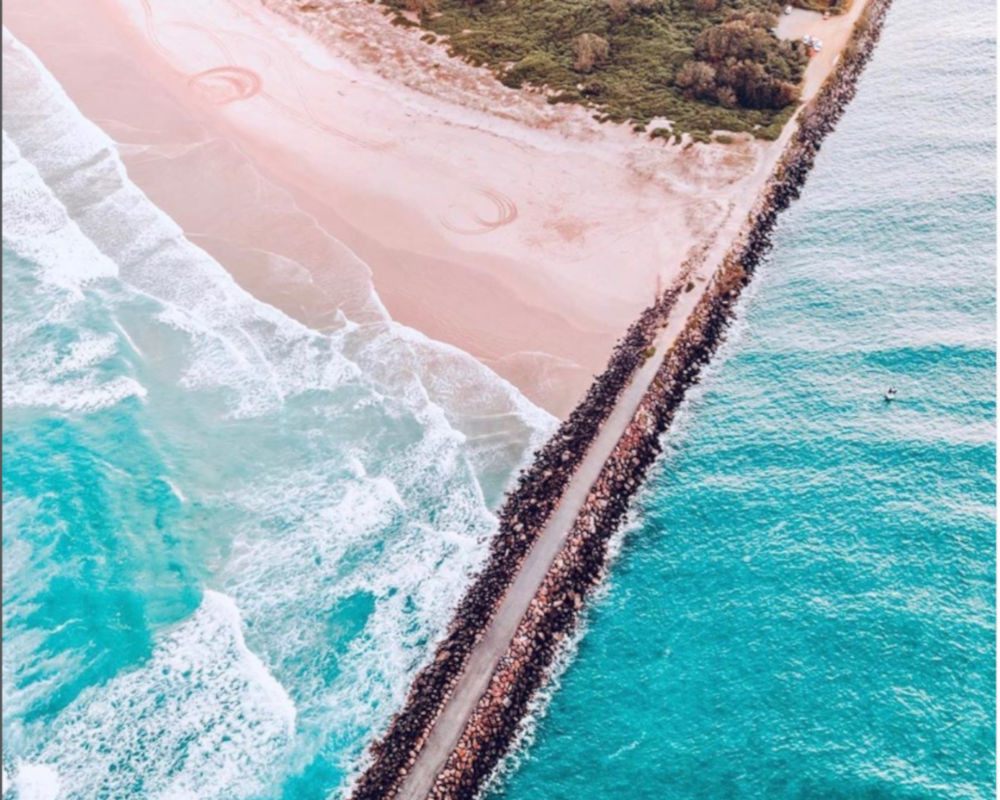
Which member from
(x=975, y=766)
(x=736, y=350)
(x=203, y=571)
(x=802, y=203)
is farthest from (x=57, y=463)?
(x=802, y=203)

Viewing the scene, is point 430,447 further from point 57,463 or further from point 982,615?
point 982,615

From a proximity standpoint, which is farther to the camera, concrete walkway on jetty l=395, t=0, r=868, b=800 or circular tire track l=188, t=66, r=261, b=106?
circular tire track l=188, t=66, r=261, b=106


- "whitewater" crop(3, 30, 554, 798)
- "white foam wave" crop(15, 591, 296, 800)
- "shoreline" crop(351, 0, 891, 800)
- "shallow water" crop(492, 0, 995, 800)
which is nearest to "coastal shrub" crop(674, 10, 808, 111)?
"shallow water" crop(492, 0, 995, 800)

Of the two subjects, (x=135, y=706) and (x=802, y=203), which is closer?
(x=135, y=706)

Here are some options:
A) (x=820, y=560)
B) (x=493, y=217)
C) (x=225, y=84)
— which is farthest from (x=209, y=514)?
(x=225, y=84)

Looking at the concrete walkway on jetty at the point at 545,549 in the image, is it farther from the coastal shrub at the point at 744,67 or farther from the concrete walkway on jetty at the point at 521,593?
Answer: the coastal shrub at the point at 744,67

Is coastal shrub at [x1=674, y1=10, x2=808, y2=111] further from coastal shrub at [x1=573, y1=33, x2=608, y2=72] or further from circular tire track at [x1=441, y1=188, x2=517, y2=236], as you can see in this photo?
circular tire track at [x1=441, y1=188, x2=517, y2=236]

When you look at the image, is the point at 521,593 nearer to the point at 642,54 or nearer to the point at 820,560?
the point at 820,560
